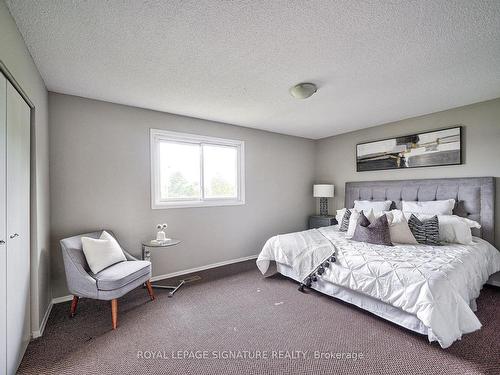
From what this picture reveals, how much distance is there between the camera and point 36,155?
213 cm

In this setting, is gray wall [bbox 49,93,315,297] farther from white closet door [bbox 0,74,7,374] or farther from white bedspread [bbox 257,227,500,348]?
white closet door [bbox 0,74,7,374]

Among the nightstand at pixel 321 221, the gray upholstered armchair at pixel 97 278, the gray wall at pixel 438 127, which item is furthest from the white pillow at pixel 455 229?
the gray upholstered armchair at pixel 97 278

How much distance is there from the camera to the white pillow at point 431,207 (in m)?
3.12

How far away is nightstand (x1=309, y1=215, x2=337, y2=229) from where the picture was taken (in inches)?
179

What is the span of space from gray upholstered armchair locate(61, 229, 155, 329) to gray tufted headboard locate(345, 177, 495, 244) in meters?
3.76

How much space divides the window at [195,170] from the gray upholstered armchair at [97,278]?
1.05 meters

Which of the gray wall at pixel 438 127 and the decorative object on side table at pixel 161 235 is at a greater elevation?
the gray wall at pixel 438 127

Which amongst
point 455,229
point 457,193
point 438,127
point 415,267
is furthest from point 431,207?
point 415,267

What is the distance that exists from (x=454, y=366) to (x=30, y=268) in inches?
134

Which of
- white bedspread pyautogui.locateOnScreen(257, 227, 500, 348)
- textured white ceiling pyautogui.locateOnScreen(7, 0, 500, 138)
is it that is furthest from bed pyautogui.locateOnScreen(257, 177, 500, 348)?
textured white ceiling pyautogui.locateOnScreen(7, 0, 500, 138)

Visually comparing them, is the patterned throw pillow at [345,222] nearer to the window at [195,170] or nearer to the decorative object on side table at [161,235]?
the window at [195,170]

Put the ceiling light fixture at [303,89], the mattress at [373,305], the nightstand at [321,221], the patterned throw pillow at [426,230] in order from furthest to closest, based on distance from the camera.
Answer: the nightstand at [321,221] < the patterned throw pillow at [426,230] < the ceiling light fixture at [303,89] < the mattress at [373,305]

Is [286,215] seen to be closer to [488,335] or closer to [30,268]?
[488,335]

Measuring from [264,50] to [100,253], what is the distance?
2.50m
